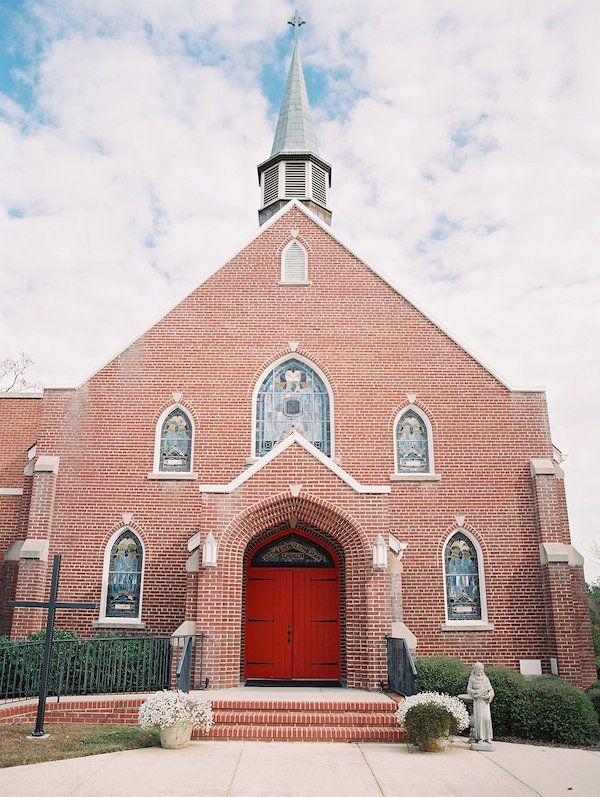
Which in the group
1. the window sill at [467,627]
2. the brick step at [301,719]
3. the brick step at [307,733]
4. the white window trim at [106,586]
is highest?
the white window trim at [106,586]

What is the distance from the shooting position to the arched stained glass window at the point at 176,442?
53.3ft

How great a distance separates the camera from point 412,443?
1648 centimetres

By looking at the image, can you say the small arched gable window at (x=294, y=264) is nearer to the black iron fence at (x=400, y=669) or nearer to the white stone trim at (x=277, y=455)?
the white stone trim at (x=277, y=455)

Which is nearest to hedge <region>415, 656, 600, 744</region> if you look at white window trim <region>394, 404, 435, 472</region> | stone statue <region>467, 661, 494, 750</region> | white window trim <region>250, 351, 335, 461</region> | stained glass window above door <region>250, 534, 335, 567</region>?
stone statue <region>467, 661, 494, 750</region>

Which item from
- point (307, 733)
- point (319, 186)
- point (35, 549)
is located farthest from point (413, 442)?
point (319, 186)

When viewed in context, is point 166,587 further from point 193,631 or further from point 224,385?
point 224,385

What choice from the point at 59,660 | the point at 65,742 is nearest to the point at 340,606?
the point at 59,660

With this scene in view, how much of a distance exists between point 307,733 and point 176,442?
25.7 feet

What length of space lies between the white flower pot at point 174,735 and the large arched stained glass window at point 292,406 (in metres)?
7.38

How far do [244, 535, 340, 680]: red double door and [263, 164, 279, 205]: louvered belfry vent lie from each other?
11613 millimetres

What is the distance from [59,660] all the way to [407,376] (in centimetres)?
973

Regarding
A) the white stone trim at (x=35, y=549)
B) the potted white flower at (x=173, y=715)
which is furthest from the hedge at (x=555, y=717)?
the white stone trim at (x=35, y=549)

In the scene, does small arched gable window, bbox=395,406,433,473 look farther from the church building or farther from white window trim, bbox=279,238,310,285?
white window trim, bbox=279,238,310,285

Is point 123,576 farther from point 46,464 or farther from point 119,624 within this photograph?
point 46,464
